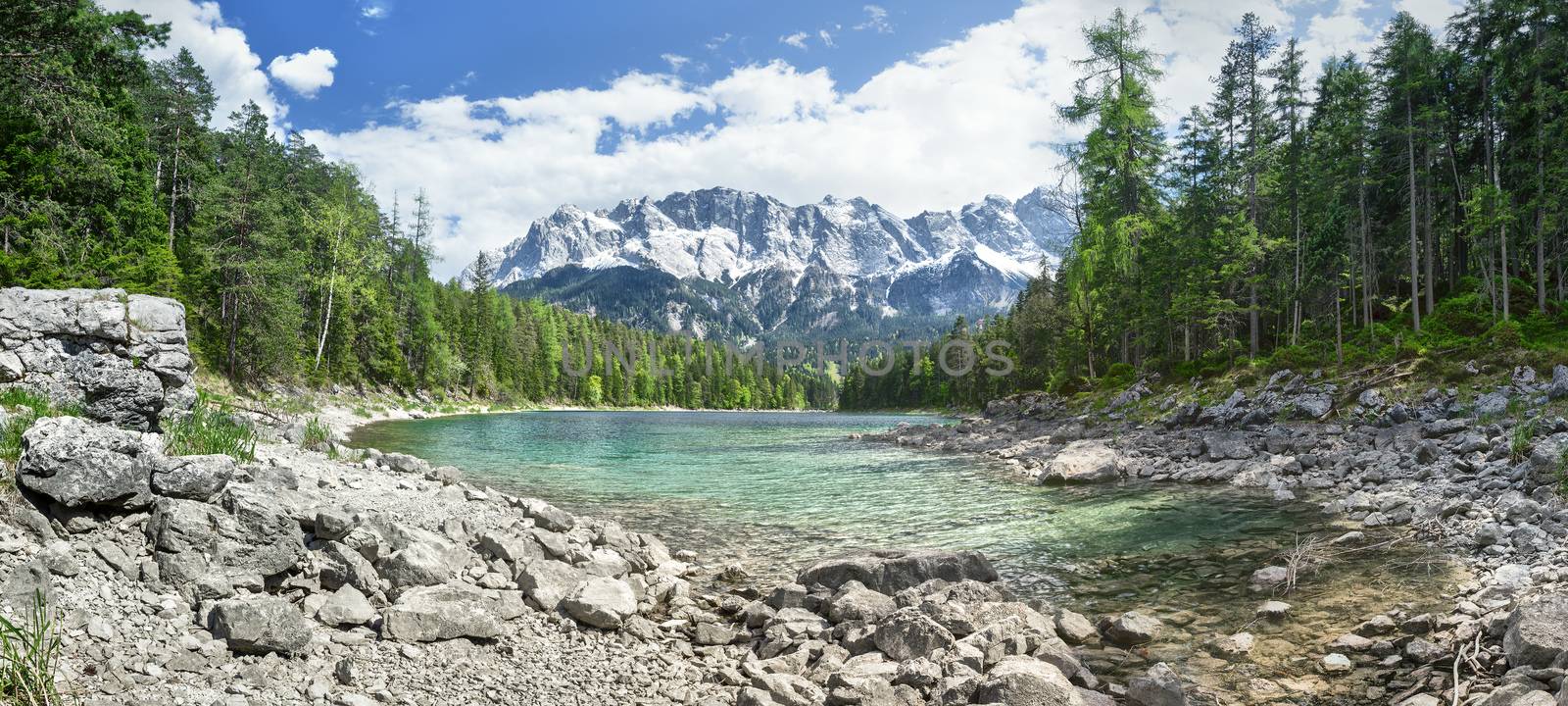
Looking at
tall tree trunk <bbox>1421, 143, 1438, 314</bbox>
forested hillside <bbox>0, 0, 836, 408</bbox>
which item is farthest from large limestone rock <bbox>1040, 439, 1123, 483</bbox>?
forested hillside <bbox>0, 0, 836, 408</bbox>

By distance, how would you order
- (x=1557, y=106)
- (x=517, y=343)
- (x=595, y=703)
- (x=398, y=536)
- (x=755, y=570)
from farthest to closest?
(x=517, y=343) → (x=1557, y=106) → (x=755, y=570) → (x=398, y=536) → (x=595, y=703)

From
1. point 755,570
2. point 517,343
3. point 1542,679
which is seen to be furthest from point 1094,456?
point 517,343

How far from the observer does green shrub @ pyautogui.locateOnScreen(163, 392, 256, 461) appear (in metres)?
9.55

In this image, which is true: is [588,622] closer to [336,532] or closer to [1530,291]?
[336,532]

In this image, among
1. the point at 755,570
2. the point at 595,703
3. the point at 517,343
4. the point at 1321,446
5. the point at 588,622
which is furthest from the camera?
the point at 517,343

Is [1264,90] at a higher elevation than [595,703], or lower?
higher

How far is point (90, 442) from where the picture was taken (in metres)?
6.80

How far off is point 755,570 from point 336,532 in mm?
5746

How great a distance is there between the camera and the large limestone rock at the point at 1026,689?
531cm

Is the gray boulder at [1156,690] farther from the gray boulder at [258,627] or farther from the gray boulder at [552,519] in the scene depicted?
the gray boulder at [552,519]

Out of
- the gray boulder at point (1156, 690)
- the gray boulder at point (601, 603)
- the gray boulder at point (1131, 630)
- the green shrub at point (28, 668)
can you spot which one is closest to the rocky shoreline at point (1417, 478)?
the gray boulder at point (1131, 630)

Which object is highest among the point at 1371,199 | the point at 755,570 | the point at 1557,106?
the point at 1557,106

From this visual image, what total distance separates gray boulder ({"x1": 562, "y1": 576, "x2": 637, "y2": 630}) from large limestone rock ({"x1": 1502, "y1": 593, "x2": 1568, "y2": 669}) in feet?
26.7

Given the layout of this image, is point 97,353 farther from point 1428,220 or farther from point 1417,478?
point 1428,220
